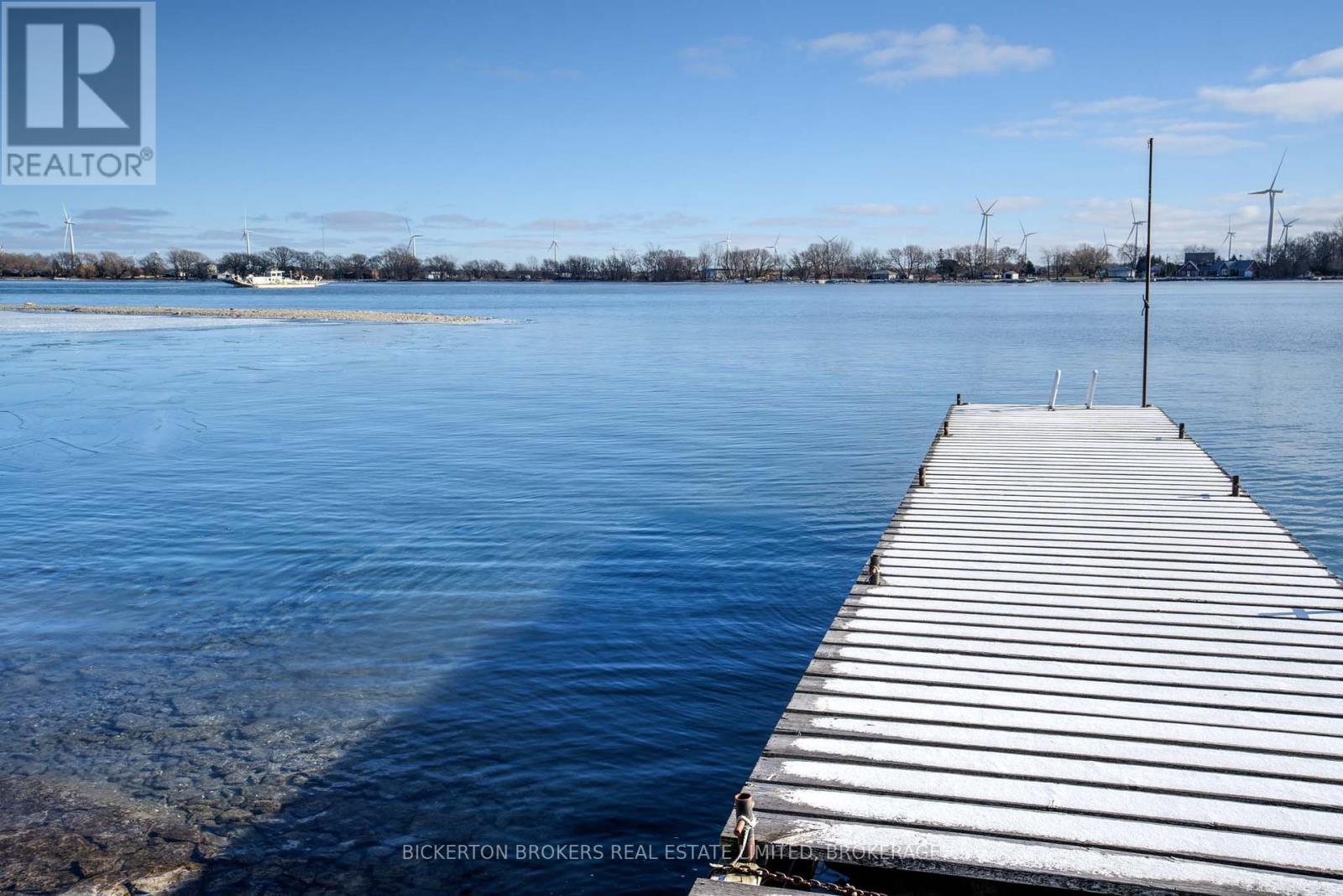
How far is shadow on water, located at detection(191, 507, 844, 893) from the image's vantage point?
6.48m

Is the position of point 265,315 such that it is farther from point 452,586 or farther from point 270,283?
point 270,283

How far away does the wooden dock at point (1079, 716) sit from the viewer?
169 inches

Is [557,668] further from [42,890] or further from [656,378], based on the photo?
[656,378]

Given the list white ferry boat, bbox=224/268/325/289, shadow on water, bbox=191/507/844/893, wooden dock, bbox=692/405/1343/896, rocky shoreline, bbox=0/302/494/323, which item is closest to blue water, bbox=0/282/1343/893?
shadow on water, bbox=191/507/844/893

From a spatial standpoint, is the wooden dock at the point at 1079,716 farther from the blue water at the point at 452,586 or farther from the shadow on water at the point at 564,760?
the blue water at the point at 452,586

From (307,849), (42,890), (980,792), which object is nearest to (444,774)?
(307,849)

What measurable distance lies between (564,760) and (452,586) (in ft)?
14.9

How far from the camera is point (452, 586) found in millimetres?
11953

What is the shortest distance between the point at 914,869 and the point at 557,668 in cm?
578

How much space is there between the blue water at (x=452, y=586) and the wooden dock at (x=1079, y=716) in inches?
71.4

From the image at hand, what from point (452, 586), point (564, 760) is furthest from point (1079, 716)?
point (452, 586)

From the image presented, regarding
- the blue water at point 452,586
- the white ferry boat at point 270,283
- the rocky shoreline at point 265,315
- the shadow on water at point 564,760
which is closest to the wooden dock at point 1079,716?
the shadow on water at point 564,760

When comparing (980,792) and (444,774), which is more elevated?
(980,792)

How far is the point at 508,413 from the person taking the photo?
26375mm
